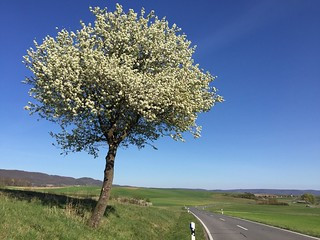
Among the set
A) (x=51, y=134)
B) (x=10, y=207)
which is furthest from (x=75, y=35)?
(x=10, y=207)

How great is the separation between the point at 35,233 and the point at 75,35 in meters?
10.2

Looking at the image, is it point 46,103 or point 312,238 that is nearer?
point 46,103

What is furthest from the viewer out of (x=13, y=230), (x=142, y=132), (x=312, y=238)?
(x=312, y=238)

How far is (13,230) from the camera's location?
34.2 feet

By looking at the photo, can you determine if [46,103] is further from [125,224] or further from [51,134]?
[125,224]

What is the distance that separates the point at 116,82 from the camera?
51.4 feet

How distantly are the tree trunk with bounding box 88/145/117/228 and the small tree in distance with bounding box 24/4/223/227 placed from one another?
0.16 ft

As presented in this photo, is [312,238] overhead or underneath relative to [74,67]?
underneath

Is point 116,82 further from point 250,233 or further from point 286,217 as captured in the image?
point 286,217

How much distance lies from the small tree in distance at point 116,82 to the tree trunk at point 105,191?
5 cm

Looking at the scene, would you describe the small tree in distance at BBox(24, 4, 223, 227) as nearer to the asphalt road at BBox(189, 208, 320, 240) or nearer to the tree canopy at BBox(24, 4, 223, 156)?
the tree canopy at BBox(24, 4, 223, 156)

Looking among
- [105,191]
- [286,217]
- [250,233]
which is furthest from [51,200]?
[286,217]

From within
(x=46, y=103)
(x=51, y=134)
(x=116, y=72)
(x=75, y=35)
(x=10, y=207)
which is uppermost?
(x=75, y=35)

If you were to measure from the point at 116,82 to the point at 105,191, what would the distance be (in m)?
5.70
